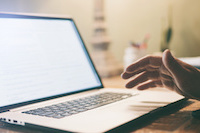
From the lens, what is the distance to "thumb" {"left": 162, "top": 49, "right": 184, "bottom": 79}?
1.62 ft

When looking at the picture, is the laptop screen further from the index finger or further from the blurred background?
the blurred background

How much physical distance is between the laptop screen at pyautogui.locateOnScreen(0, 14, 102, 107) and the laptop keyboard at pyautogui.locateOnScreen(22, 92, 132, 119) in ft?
0.29

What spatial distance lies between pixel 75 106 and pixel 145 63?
0.20 metres

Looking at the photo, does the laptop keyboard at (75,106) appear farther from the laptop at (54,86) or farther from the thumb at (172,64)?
the thumb at (172,64)

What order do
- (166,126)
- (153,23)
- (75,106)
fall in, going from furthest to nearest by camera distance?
(153,23) < (75,106) < (166,126)

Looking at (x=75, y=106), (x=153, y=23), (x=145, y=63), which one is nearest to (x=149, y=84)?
(x=145, y=63)

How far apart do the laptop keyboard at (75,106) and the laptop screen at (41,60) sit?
9cm

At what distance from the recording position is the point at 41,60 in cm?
70

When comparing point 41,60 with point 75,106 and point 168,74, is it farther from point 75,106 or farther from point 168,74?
point 168,74

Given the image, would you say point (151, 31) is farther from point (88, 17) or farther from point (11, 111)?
point (11, 111)

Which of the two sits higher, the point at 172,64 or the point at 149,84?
the point at 172,64

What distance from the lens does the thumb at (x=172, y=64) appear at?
49 cm

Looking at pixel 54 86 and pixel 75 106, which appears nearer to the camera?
pixel 75 106

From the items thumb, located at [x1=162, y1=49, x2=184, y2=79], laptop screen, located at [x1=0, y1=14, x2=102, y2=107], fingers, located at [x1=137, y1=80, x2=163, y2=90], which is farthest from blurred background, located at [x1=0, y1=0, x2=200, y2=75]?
thumb, located at [x1=162, y1=49, x2=184, y2=79]
